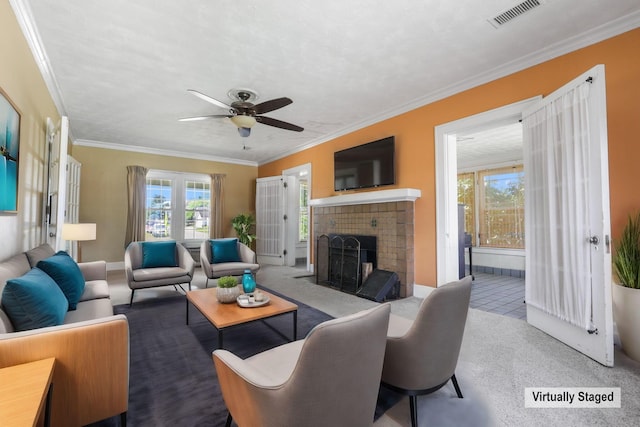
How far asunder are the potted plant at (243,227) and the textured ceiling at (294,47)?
11.6 feet

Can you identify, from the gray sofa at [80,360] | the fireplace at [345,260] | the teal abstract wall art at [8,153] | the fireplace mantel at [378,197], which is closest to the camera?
the gray sofa at [80,360]

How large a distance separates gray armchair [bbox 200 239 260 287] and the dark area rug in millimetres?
673

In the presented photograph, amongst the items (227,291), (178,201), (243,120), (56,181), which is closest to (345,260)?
(227,291)

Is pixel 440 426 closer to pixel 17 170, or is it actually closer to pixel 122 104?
pixel 17 170

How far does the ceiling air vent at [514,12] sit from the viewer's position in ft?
7.44

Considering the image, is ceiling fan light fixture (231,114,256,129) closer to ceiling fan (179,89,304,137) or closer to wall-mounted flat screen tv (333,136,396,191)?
ceiling fan (179,89,304,137)

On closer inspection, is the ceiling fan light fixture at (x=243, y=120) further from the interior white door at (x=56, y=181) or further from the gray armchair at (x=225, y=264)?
the gray armchair at (x=225, y=264)

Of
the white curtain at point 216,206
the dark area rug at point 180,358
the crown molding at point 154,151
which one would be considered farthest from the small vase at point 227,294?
the crown molding at point 154,151

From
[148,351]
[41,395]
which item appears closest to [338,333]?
[41,395]

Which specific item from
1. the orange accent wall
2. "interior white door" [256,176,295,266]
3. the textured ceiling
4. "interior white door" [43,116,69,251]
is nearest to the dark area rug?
"interior white door" [43,116,69,251]

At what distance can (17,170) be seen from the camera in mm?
2340

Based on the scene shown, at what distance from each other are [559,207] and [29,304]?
3864 mm

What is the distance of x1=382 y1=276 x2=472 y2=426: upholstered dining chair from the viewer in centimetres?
141

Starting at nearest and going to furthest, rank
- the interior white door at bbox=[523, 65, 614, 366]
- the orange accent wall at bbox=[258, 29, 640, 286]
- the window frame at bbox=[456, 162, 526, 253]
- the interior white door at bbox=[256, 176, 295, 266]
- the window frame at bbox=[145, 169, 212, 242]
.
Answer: the interior white door at bbox=[523, 65, 614, 366], the orange accent wall at bbox=[258, 29, 640, 286], the window frame at bbox=[456, 162, 526, 253], the interior white door at bbox=[256, 176, 295, 266], the window frame at bbox=[145, 169, 212, 242]
